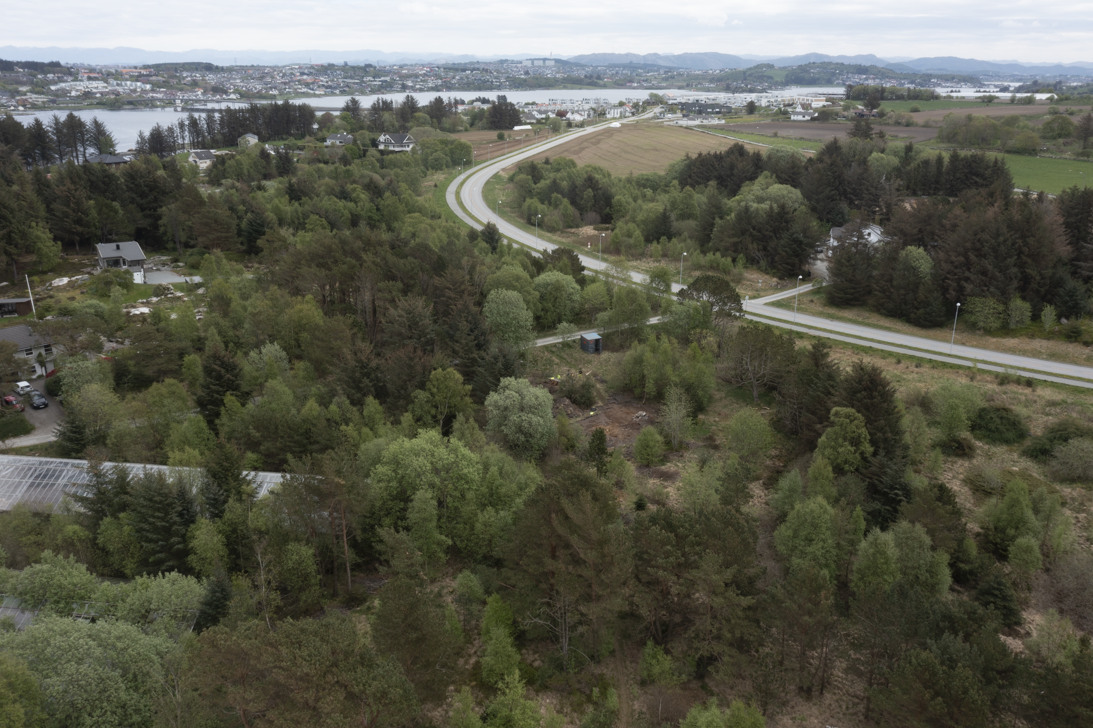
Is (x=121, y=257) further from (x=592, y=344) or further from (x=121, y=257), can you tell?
(x=592, y=344)

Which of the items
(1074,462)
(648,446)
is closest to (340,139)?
(648,446)

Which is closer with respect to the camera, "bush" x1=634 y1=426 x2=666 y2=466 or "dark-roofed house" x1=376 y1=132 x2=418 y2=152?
"bush" x1=634 y1=426 x2=666 y2=466

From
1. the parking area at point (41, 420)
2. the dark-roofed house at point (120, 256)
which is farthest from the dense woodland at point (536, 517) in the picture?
the dark-roofed house at point (120, 256)

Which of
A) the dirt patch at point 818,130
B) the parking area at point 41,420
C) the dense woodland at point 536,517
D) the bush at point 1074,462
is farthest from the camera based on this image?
the dirt patch at point 818,130

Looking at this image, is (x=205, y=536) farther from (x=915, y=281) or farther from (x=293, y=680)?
(x=915, y=281)

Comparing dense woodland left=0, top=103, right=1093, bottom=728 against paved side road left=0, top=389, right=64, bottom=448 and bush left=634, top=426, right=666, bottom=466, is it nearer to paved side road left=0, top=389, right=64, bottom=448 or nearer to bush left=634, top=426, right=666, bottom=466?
bush left=634, top=426, right=666, bottom=466

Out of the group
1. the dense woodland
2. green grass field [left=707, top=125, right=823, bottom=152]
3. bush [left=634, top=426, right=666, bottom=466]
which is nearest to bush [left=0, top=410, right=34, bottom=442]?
the dense woodland

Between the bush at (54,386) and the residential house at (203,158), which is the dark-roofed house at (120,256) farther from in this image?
the residential house at (203,158)
